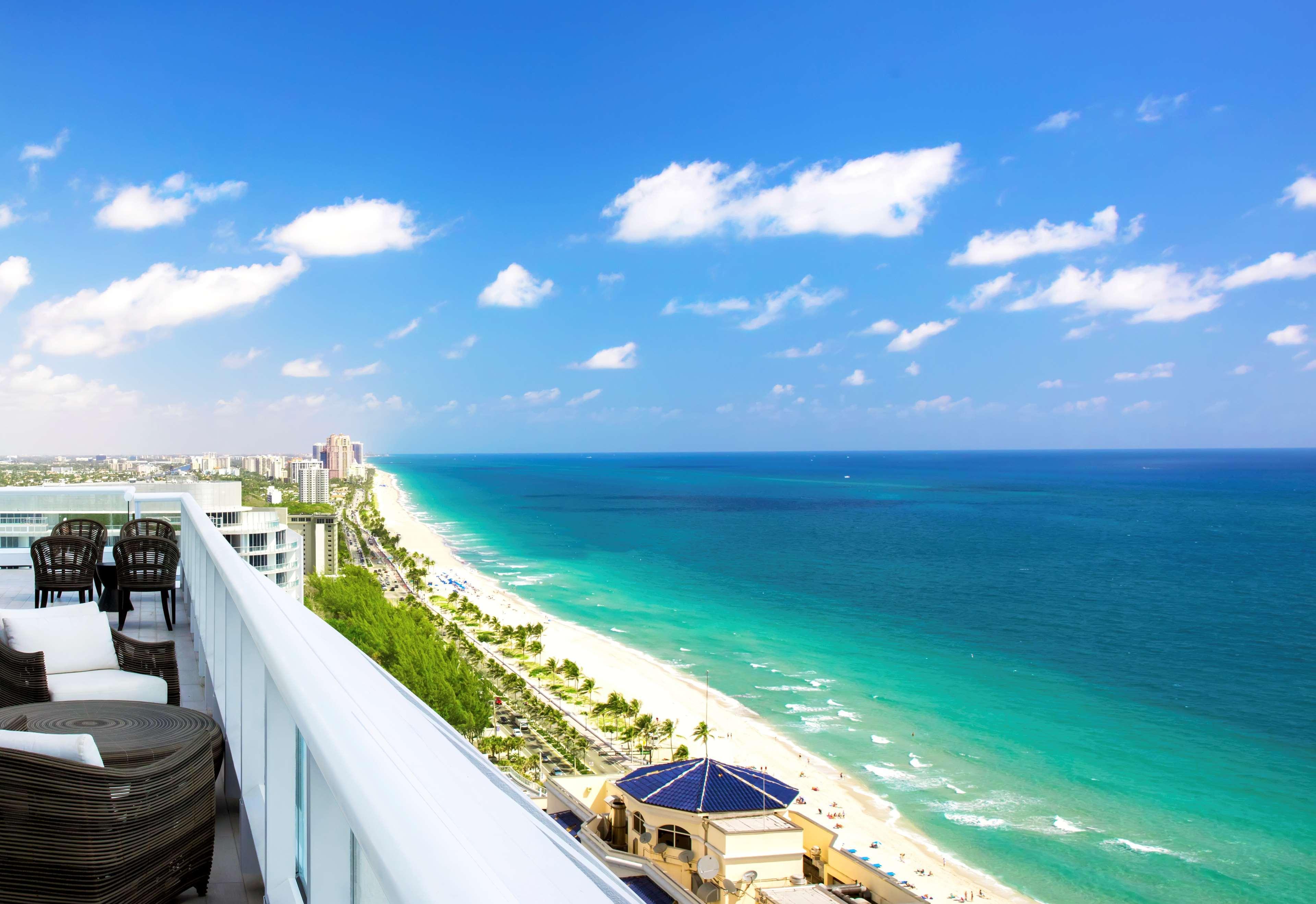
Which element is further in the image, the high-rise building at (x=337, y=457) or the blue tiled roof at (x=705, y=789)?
the high-rise building at (x=337, y=457)

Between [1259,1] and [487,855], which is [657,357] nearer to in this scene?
[1259,1]

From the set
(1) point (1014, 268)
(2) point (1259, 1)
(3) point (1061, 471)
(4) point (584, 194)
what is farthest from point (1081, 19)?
(3) point (1061, 471)

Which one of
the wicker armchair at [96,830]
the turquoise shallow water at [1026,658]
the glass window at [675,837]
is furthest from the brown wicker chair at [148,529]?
the turquoise shallow water at [1026,658]

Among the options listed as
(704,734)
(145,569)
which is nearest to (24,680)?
(145,569)

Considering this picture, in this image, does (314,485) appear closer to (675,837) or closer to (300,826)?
(675,837)

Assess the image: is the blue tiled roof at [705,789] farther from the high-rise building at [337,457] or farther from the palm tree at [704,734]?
the high-rise building at [337,457]

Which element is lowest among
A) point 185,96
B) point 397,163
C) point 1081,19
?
point 185,96

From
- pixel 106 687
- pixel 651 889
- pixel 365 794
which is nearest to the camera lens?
pixel 365 794
